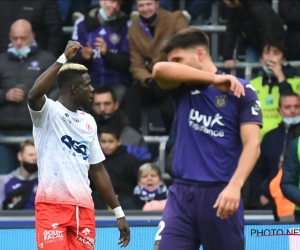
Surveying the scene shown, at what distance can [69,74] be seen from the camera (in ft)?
23.1

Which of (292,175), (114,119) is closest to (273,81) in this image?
(114,119)

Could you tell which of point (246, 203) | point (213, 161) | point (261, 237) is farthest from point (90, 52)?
point (213, 161)

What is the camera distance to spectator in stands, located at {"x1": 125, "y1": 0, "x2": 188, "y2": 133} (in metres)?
10.9

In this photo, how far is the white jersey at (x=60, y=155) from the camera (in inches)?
270

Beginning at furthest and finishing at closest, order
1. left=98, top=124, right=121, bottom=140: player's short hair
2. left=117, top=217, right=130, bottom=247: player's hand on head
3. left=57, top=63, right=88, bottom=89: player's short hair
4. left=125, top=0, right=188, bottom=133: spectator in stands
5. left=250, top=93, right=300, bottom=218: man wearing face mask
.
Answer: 1. left=125, top=0, right=188, bottom=133: spectator in stands
2. left=98, top=124, right=121, bottom=140: player's short hair
3. left=250, top=93, right=300, bottom=218: man wearing face mask
4. left=117, top=217, right=130, bottom=247: player's hand on head
5. left=57, top=63, right=88, bottom=89: player's short hair

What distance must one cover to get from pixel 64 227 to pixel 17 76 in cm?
413

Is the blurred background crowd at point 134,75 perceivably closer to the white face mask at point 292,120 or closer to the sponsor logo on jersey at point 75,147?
the white face mask at point 292,120

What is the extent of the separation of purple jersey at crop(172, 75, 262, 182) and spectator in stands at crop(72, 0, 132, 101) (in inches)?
194

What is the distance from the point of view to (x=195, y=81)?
586 cm

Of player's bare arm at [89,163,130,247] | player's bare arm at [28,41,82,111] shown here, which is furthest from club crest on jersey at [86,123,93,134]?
player's bare arm at [28,41,82,111]

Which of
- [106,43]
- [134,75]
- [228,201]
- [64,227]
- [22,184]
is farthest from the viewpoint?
[106,43]

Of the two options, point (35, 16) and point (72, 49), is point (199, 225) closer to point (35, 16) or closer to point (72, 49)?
point (72, 49)

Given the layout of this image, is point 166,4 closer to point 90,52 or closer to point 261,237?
point 90,52

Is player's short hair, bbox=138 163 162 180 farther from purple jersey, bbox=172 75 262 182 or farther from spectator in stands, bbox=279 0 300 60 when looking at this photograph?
purple jersey, bbox=172 75 262 182
